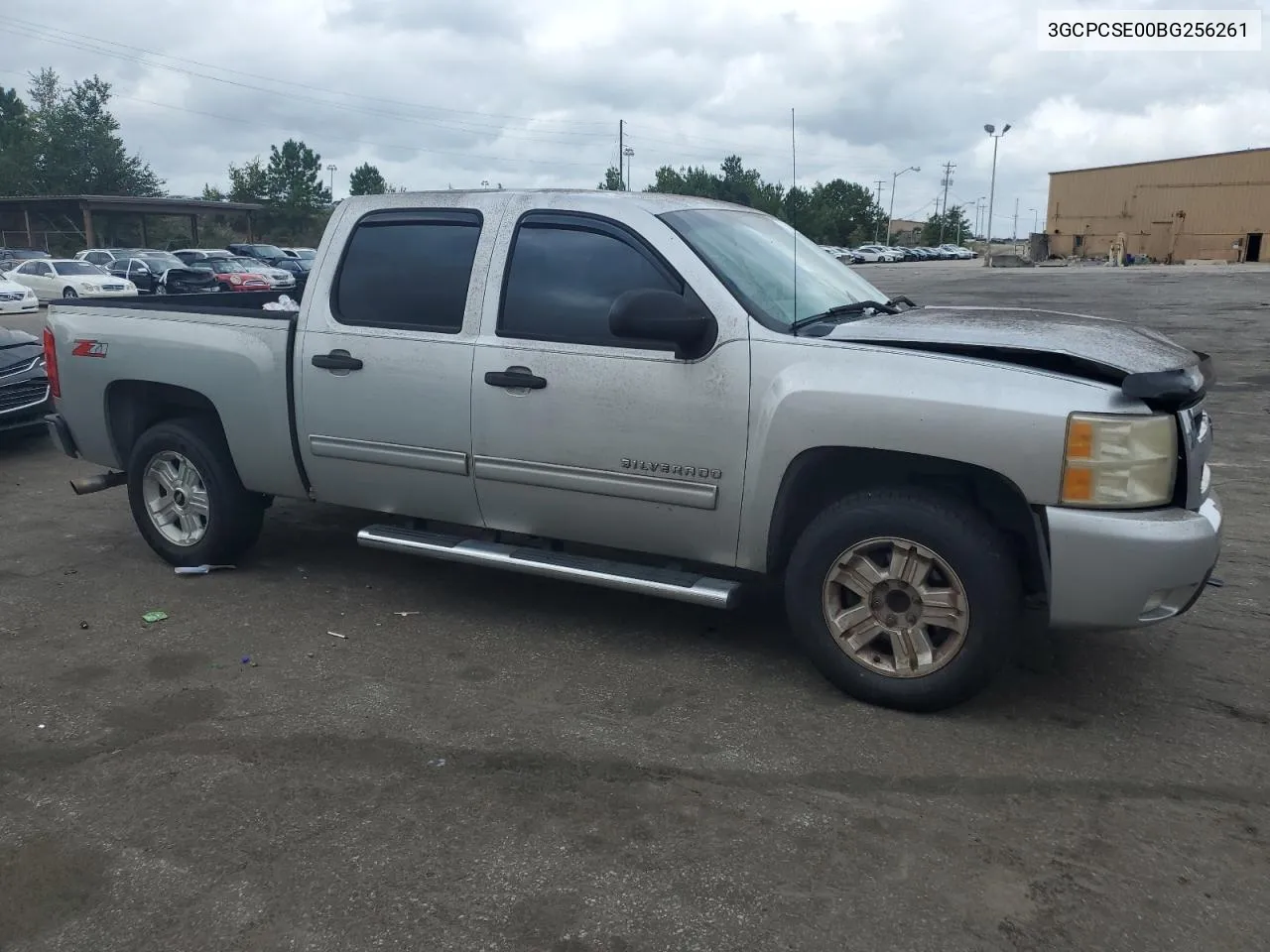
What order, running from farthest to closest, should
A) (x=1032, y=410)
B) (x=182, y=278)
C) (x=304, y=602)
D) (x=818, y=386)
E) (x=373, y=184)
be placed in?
(x=373, y=184) → (x=182, y=278) → (x=304, y=602) → (x=818, y=386) → (x=1032, y=410)

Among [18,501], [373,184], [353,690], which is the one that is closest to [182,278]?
[18,501]

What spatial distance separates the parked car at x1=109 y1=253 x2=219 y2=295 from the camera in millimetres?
31750

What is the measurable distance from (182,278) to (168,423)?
28.6m

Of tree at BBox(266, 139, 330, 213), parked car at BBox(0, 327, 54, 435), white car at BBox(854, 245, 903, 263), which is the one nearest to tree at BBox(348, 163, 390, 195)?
tree at BBox(266, 139, 330, 213)

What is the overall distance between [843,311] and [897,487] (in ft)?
3.42

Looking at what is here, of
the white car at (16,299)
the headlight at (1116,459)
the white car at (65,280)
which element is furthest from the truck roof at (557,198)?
the white car at (65,280)

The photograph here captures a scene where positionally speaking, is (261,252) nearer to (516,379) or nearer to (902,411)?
(516,379)

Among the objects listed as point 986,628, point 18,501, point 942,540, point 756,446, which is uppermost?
point 756,446

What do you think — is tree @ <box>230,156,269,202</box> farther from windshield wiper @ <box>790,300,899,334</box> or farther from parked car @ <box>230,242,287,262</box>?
windshield wiper @ <box>790,300,899,334</box>

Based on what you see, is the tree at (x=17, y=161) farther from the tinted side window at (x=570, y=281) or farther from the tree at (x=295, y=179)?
the tinted side window at (x=570, y=281)

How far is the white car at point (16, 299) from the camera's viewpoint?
26719 mm

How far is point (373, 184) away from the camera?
299 ft

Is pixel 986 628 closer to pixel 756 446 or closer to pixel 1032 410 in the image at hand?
pixel 1032 410

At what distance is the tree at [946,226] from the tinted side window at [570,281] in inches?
4551
